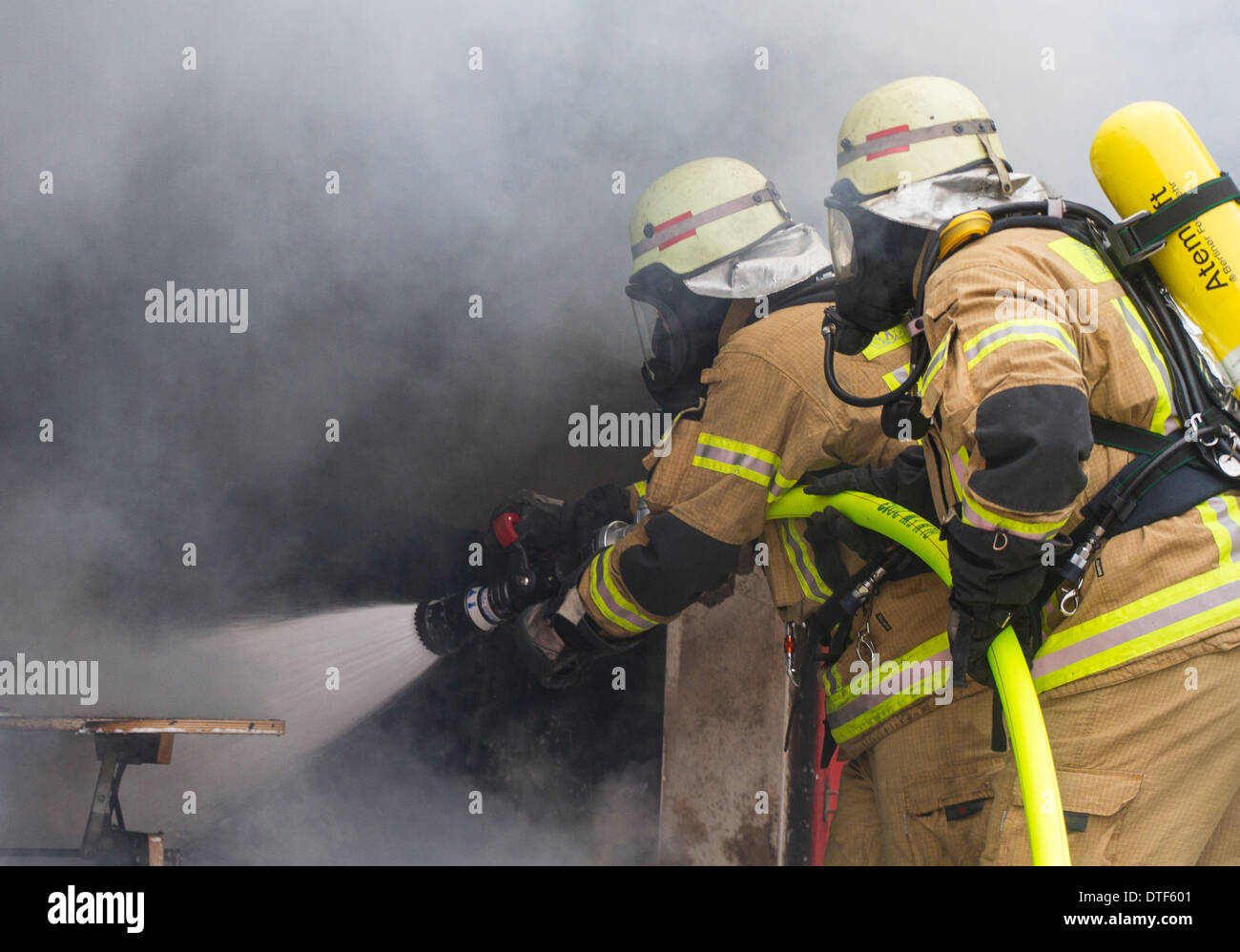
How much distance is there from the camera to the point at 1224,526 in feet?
7.50

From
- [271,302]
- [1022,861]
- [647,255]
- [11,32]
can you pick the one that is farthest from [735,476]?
[11,32]

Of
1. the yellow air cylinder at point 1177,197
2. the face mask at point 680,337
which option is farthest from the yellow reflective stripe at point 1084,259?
the face mask at point 680,337

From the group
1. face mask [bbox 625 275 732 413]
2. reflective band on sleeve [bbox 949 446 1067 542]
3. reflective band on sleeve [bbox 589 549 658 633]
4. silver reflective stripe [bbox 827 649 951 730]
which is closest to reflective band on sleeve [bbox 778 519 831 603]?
silver reflective stripe [bbox 827 649 951 730]

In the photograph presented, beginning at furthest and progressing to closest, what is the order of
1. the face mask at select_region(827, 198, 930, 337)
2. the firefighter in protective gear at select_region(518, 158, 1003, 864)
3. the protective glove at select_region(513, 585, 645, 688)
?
1. the protective glove at select_region(513, 585, 645, 688)
2. the firefighter in protective gear at select_region(518, 158, 1003, 864)
3. the face mask at select_region(827, 198, 930, 337)

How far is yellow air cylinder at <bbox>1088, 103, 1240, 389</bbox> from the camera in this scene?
2.29 metres

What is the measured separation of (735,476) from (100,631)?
2.71m

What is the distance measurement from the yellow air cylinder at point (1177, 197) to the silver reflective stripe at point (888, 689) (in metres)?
0.96

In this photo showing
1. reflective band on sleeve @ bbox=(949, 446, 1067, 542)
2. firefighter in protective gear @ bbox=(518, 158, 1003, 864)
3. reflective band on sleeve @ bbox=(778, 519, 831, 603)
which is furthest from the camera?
reflective band on sleeve @ bbox=(778, 519, 831, 603)

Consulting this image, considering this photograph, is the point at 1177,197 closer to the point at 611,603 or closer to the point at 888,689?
the point at 888,689

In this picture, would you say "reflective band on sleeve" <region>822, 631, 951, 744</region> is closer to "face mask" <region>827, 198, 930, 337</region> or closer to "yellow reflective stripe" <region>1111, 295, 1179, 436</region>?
"yellow reflective stripe" <region>1111, 295, 1179, 436</region>

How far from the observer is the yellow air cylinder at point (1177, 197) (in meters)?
2.29

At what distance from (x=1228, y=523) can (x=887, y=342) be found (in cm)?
102

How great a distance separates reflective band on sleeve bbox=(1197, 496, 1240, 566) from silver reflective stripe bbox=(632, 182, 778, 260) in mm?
1787
